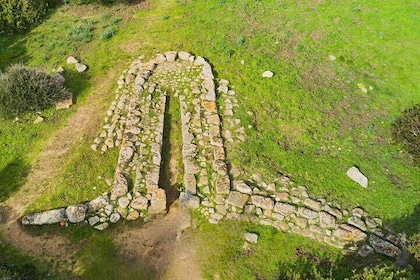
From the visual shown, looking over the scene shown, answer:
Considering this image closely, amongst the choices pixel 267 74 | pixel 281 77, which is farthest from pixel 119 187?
pixel 281 77

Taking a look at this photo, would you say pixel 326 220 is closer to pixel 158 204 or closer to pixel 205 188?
pixel 205 188

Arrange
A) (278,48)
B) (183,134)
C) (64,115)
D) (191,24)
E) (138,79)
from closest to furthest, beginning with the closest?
(183,134) → (64,115) → (138,79) → (278,48) → (191,24)

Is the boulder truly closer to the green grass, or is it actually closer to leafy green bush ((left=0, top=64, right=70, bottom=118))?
the green grass

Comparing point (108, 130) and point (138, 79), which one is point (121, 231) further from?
point (138, 79)

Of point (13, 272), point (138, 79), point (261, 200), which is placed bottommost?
point (261, 200)

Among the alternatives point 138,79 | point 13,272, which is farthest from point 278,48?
point 13,272

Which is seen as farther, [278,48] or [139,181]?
[278,48]

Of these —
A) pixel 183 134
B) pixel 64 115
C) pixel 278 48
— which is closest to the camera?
pixel 183 134
